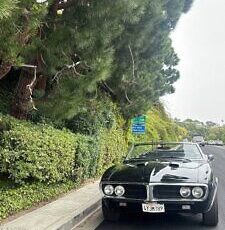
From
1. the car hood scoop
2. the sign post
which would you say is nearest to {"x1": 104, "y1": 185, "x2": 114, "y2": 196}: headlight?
the car hood scoop

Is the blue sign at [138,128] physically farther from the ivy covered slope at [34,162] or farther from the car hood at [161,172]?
the car hood at [161,172]

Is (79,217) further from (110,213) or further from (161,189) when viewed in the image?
(161,189)

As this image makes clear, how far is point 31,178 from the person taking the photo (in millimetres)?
8492

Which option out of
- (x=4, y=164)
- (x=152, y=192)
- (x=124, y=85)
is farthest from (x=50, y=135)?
(x=124, y=85)

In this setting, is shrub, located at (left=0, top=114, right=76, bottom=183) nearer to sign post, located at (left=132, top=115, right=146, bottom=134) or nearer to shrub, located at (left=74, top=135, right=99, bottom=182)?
shrub, located at (left=74, top=135, right=99, bottom=182)

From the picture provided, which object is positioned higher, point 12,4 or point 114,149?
point 12,4

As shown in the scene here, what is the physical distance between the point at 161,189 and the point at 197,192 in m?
0.55

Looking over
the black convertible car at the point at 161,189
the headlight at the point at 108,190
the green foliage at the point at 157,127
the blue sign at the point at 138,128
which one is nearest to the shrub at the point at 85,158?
the black convertible car at the point at 161,189

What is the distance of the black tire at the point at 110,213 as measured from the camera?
7.90m

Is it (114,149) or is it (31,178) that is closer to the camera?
(31,178)

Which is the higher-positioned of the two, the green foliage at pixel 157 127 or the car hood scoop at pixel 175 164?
the green foliage at pixel 157 127

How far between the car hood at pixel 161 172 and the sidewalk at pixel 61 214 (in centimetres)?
94

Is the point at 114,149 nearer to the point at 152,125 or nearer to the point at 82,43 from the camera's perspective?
the point at 82,43

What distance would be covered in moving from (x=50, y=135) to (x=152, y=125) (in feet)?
77.5
